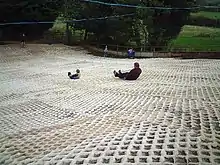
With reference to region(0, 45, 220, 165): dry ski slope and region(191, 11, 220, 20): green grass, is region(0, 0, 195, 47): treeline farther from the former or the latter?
region(0, 45, 220, 165): dry ski slope

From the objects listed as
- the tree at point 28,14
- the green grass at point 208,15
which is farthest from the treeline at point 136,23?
the green grass at point 208,15

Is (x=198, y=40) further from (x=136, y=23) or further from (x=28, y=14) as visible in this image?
(x=28, y=14)

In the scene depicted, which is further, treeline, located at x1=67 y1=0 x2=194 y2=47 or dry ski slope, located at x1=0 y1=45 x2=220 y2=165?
treeline, located at x1=67 y1=0 x2=194 y2=47

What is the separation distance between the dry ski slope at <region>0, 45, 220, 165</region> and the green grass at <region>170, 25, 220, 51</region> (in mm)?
13186

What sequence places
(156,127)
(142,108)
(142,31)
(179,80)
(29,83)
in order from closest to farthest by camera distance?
1. (156,127)
2. (142,108)
3. (179,80)
4. (29,83)
5. (142,31)

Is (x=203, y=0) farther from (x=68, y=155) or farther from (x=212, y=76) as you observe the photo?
(x=68, y=155)

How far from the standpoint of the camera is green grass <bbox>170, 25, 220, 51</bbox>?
89.6 ft

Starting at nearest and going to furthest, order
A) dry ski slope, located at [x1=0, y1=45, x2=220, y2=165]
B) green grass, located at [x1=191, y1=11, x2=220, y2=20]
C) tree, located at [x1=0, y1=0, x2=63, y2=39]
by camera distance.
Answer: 1. dry ski slope, located at [x1=0, y1=45, x2=220, y2=165]
2. tree, located at [x1=0, y1=0, x2=63, y2=39]
3. green grass, located at [x1=191, y1=11, x2=220, y2=20]

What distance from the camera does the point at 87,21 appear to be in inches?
1141

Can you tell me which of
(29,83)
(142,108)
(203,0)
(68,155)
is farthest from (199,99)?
(203,0)

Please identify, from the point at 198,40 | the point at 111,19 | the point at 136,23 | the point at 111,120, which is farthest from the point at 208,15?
the point at 111,120

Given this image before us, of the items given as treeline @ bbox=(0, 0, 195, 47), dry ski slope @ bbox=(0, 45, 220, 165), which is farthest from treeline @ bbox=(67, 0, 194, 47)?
dry ski slope @ bbox=(0, 45, 220, 165)

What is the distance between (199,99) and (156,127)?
11.7 ft

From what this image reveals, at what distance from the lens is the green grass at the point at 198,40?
27.3m
